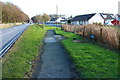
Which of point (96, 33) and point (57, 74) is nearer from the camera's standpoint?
point (57, 74)

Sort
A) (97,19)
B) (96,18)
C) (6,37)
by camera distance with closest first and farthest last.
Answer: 1. (6,37)
2. (96,18)
3. (97,19)

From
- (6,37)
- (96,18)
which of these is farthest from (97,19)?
(6,37)

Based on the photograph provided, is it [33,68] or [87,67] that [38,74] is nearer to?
[33,68]

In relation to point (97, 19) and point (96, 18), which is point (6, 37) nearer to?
point (96, 18)

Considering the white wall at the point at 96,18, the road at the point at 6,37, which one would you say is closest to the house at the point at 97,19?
the white wall at the point at 96,18

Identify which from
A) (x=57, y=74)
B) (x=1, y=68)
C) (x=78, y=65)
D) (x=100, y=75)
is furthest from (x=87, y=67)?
(x=1, y=68)

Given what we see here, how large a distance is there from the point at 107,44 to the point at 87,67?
483 centimetres

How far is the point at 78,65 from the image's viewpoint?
5.56 m

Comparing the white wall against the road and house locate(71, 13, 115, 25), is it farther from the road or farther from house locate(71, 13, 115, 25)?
the road

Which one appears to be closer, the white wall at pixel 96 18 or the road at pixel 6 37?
the road at pixel 6 37

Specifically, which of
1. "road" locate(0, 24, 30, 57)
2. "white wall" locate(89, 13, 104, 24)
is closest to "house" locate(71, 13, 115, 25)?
"white wall" locate(89, 13, 104, 24)

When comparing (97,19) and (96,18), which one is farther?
(97,19)

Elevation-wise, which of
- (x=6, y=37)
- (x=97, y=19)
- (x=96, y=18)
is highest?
(x=96, y=18)

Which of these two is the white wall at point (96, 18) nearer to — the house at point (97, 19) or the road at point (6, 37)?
the house at point (97, 19)
